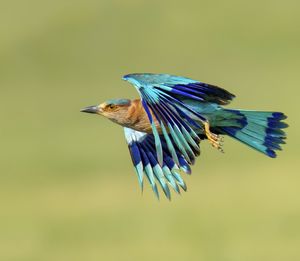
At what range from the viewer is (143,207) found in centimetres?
1177

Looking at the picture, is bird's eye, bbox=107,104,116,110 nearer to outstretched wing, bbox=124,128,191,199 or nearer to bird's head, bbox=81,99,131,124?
bird's head, bbox=81,99,131,124

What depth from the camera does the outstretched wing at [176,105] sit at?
8.38 metres

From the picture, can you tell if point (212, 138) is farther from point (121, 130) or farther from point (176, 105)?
point (121, 130)

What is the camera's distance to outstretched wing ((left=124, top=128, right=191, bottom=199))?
29.9 ft

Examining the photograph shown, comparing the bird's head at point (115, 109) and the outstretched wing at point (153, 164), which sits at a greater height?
the bird's head at point (115, 109)

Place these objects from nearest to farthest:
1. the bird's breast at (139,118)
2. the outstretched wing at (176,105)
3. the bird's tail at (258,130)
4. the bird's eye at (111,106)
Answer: the outstretched wing at (176,105), the bird's breast at (139,118), the bird's tail at (258,130), the bird's eye at (111,106)

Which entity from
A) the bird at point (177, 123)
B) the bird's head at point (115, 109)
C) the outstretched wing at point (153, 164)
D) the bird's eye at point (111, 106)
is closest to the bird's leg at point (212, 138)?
the bird at point (177, 123)

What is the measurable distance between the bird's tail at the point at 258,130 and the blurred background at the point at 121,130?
1.05 m

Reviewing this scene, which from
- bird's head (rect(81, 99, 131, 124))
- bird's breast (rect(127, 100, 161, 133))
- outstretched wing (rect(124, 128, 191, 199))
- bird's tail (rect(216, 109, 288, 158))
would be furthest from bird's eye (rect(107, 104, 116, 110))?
bird's tail (rect(216, 109, 288, 158))

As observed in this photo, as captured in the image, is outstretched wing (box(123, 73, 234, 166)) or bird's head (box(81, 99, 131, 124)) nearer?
outstretched wing (box(123, 73, 234, 166))

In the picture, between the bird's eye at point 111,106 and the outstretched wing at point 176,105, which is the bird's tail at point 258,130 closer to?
the outstretched wing at point 176,105

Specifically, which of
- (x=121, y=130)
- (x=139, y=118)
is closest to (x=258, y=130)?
(x=139, y=118)

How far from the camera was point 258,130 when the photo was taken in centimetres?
903

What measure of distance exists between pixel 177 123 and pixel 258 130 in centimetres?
79
